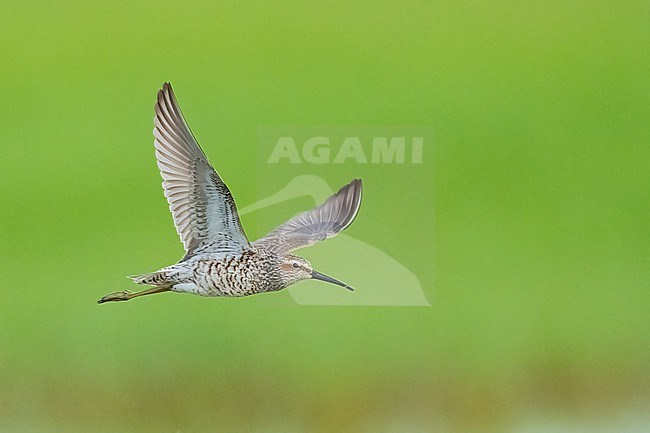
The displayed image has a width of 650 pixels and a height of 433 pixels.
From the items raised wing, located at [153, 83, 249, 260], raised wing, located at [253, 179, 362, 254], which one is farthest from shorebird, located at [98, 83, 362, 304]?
raised wing, located at [253, 179, 362, 254]

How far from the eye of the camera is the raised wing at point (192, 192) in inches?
123

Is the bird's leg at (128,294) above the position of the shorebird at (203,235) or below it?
below

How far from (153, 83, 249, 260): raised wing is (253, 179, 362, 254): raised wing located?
1.35 feet

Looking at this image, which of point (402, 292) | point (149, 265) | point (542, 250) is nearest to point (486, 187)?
point (542, 250)

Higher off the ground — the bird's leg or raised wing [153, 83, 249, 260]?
raised wing [153, 83, 249, 260]

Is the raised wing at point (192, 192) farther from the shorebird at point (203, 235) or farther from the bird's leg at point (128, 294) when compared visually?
the bird's leg at point (128, 294)

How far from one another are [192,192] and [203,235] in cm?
12

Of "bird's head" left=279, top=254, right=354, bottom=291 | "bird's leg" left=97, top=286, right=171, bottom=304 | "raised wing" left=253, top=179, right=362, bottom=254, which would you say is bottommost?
"bird's leg" left=97, top=286, right=171, bottom=304

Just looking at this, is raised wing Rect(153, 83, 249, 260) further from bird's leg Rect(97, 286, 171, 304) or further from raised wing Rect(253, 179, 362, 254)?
raised wing Rect(253, 179, 362, 254)

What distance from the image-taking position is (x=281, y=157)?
17.7ft

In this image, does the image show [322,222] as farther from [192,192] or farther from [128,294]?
[128,294]

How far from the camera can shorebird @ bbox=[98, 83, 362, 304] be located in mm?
3068

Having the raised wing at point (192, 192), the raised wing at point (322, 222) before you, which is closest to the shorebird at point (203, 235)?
the raised wing at point (192, 192)

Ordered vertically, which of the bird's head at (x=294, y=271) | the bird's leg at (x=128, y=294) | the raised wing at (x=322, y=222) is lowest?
the bird's leg at (x=128, y=294)
